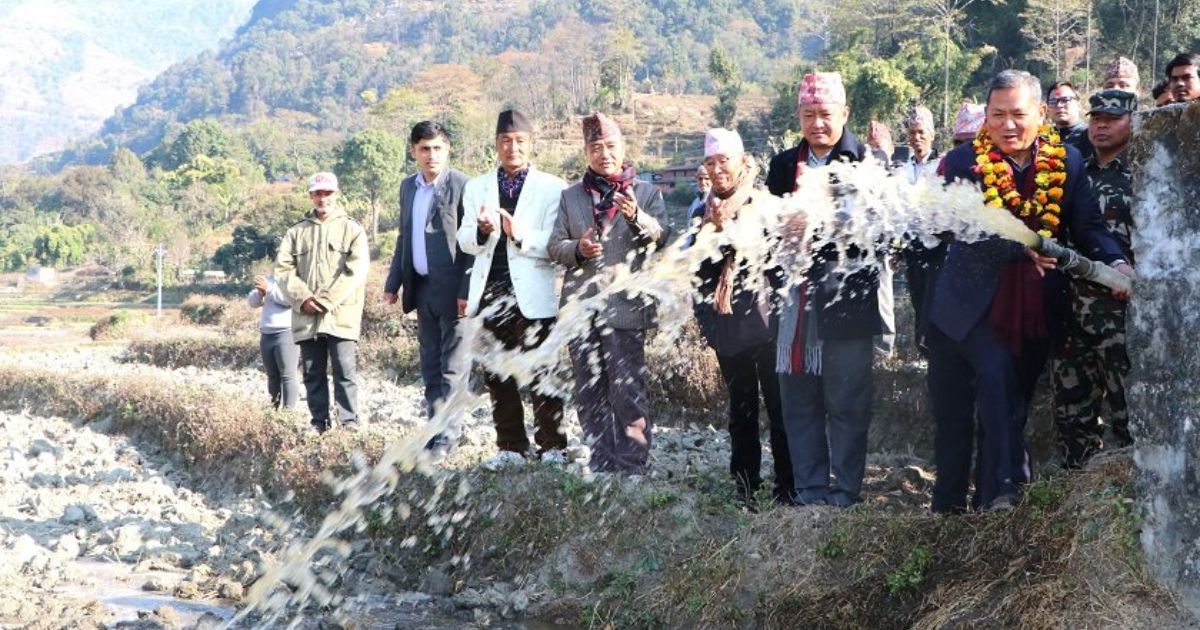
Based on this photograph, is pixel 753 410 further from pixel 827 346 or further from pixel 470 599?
pixel 470 599

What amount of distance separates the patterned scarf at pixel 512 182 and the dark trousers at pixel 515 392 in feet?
1.59

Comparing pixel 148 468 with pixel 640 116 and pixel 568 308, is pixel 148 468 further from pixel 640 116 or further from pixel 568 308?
pixel 640 116

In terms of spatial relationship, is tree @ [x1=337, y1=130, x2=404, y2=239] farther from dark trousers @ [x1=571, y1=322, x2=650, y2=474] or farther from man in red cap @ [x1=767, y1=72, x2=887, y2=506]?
man in red cap @ [x1=767, y1=72, x2=887, y2=506]

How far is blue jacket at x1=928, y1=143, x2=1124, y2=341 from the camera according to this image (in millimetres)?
4375

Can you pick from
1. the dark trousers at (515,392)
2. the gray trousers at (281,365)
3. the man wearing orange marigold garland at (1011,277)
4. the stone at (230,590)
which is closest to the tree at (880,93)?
the gray trousers at (281,365)

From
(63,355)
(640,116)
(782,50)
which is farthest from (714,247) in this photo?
(782,50)

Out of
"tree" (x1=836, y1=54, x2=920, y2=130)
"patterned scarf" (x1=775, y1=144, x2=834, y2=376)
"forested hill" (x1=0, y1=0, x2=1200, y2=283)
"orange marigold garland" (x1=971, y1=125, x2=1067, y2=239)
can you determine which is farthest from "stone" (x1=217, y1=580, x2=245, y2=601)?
"tree" (x1=836, y1=54, x2=920, y2=130)

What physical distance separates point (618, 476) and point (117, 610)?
2.40 metres

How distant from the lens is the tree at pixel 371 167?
188 ft

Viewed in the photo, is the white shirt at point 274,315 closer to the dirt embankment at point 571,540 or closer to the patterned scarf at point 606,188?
the dirt embankment at point 571,540

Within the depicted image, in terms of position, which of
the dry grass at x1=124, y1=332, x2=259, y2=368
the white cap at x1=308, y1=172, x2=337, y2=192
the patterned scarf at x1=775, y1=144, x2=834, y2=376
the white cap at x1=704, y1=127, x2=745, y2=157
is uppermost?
the white cap at x1=704, y1=127, x2=745, y2=157

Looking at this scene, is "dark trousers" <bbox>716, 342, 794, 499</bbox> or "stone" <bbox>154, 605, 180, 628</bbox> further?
"dark trousers" <bbox>716, 342, 794, 499</bbox>

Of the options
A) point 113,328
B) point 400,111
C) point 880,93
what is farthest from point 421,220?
point 400,111

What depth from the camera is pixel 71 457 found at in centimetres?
889
